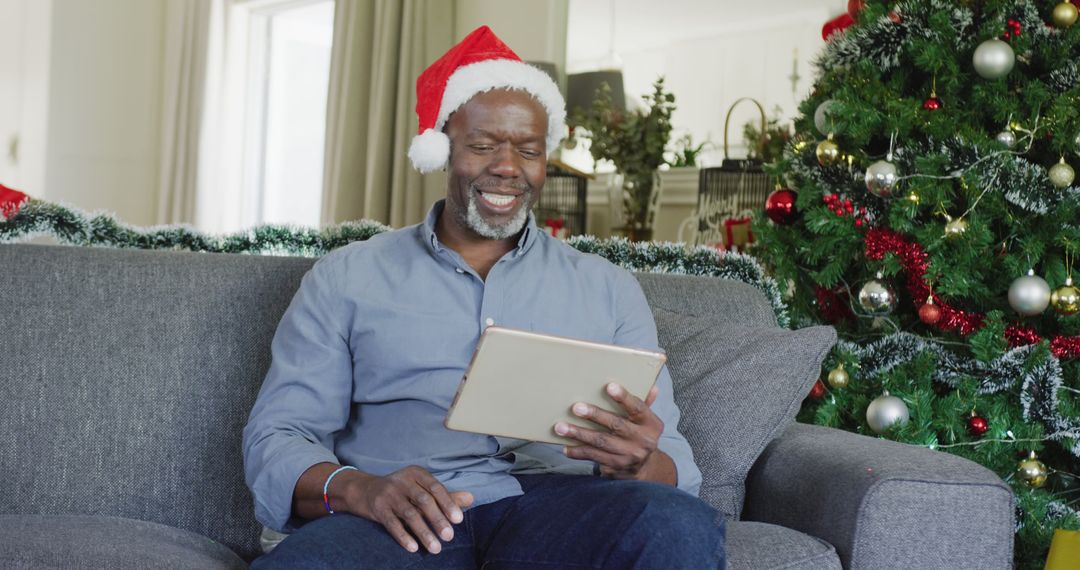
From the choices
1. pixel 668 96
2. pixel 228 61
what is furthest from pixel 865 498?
pixel 228 61

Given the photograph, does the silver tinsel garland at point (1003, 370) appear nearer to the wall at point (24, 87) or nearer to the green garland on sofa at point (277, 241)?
the green garland on sofa at point (277, 241)

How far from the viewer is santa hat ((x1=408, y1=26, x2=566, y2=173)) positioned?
166cm

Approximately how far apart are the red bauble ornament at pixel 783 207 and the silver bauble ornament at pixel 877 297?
0.77ft

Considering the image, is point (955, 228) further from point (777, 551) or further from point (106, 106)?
point (106, 106)

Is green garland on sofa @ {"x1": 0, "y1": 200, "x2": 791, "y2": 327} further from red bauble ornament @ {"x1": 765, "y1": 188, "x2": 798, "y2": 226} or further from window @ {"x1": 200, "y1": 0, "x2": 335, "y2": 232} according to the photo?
window @ {"x1": 200, "y1": 0, "x2": 335, "y2": 232}

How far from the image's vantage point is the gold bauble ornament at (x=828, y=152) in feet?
7.29

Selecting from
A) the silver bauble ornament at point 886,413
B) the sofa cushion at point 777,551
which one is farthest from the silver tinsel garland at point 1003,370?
the sofa cushion at point 777,551

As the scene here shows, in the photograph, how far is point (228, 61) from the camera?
605 cm

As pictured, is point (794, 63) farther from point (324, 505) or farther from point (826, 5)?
point (324, 505)

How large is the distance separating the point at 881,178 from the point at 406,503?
1292mm

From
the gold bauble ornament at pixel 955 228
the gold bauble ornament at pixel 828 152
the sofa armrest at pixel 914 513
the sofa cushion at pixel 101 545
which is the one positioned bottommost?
the sofa cushion at pixel 101 545

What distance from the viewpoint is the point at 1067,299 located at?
6.59 ft

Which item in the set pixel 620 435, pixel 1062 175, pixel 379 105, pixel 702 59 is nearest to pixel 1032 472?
pixel 1062 175

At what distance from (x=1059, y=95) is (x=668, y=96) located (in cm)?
171
